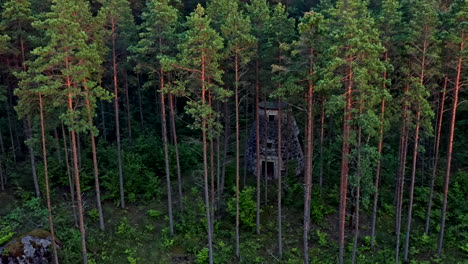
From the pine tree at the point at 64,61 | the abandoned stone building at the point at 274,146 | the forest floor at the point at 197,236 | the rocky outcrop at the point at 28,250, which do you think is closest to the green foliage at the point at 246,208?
the forest floor at the point at 197,236

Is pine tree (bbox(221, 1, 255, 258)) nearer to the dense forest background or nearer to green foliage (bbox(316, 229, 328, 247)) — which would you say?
the dense forest background

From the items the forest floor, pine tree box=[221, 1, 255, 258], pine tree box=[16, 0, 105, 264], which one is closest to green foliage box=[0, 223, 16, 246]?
the forest floor

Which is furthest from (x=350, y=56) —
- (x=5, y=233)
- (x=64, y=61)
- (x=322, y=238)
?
(x=5, y=233)

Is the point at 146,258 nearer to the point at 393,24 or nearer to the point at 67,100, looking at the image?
the point at 67,100

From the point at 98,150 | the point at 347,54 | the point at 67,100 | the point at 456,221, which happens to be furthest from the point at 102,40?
the point at 456,221

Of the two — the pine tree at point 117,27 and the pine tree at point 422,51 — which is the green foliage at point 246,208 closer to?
the pine tree at point 117,27
